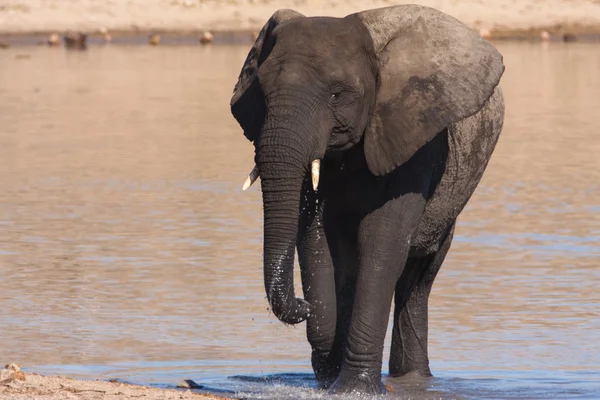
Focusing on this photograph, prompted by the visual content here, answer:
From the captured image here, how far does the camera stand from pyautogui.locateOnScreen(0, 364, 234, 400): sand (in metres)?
8.34

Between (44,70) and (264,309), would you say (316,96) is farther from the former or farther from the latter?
(44,70)

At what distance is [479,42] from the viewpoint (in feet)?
31.2

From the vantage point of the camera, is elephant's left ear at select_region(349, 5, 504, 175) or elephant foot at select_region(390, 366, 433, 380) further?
elephant foot at select_region(390, 366, 433, 380)

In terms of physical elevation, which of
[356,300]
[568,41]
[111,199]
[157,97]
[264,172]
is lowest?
[568,41]

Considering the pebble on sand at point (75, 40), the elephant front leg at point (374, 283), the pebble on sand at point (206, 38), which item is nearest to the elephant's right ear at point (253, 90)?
the elephant front leg at point (374, 283)

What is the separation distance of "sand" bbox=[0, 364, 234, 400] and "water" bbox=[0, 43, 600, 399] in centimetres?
86

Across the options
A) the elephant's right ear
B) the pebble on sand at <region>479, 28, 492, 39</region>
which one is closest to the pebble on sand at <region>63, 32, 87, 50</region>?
the pebble on sand at <region>479, 28, 492, 39</region>

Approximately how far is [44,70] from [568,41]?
22.7 metres

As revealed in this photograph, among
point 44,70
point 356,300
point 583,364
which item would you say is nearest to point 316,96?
point 356,300

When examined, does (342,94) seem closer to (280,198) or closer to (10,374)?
(280,198)

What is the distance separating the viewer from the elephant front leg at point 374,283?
9.16 metres

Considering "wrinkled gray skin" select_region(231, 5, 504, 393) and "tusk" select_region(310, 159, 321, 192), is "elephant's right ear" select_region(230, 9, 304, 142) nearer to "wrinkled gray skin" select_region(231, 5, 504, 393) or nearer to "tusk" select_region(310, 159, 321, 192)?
"wrinkled gray skin" select_region(231, 5, 504, 393)

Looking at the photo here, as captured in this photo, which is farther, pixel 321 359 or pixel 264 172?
pixel 321 359

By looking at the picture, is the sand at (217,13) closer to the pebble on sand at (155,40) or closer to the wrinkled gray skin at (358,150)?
the pebble on sand at (155,40)
